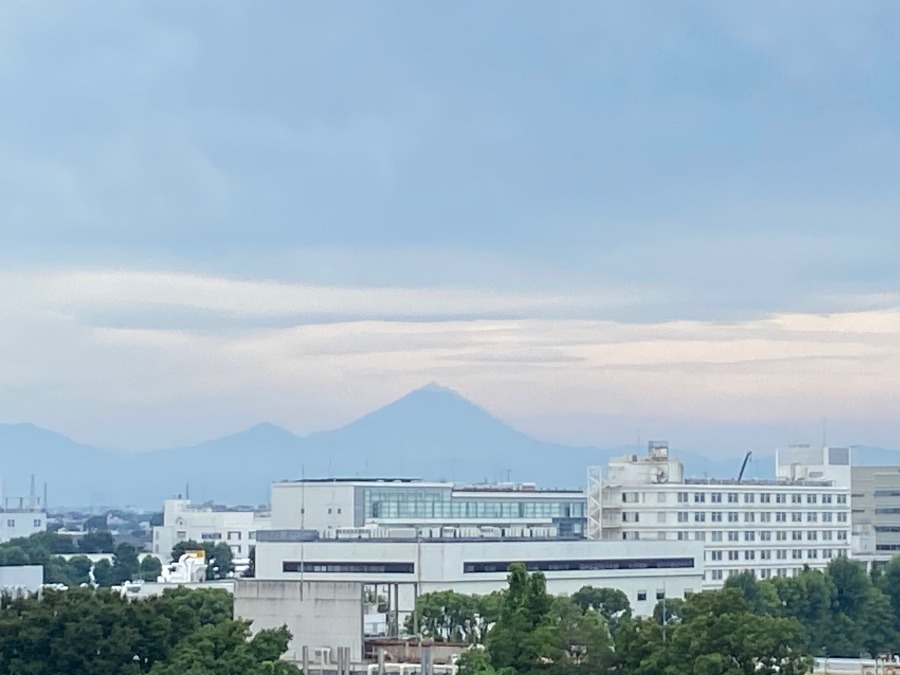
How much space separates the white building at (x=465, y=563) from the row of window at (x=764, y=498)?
1152 cm

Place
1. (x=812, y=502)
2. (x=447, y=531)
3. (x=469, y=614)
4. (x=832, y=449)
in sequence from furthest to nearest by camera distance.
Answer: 1. (x=832, y=449)
2. (x=812, y=502)
3. (x=447, y=531)
4. (x=469, y=614)

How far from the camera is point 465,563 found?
9056 cm

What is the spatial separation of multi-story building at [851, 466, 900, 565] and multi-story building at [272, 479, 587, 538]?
2080cm

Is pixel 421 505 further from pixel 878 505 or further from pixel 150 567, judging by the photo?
pixel 878 505

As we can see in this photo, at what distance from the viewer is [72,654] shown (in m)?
48.2

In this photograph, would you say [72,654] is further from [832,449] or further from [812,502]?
[832,449]

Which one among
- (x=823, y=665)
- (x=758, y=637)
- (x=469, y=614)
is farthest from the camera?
(x=469, y=614)

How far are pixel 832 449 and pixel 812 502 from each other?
47.3 ft

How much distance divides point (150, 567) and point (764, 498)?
172ft

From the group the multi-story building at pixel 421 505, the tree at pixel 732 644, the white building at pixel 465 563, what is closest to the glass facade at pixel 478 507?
the multi-story building at pixel 421 505

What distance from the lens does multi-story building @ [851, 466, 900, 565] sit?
138m

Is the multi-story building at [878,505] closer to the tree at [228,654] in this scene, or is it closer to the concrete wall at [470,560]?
the concrete wall at [470,560]

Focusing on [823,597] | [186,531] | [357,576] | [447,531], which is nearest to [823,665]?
[823,597]

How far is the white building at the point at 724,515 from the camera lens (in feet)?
364
